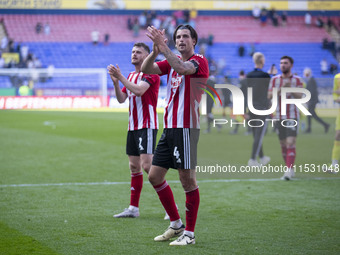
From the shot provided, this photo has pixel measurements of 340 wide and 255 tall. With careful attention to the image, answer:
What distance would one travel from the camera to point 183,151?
504cm

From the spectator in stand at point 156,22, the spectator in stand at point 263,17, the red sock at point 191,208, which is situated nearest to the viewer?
the red sock at point 191,208

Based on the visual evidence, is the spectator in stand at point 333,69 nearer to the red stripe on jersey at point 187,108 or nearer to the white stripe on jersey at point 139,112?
the white stripe on jersey at point 139,112

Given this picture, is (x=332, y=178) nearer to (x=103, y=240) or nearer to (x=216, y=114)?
(x=216, y=114)

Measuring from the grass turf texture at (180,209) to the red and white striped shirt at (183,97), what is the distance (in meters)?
0.43

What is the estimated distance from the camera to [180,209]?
22.1ft

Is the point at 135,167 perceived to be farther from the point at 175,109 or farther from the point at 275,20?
the point at 275,20

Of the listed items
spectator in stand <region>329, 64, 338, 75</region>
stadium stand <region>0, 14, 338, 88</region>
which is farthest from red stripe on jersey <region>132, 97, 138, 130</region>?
spectator in stand <region>329, 64, 338, 75</region>

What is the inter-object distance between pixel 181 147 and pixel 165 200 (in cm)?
67

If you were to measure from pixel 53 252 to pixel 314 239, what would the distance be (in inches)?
94.7

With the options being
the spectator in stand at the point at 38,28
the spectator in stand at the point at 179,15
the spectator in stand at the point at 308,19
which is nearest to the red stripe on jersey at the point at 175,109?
the spectator in stand at the point at 38,28

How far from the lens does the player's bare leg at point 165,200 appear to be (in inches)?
207

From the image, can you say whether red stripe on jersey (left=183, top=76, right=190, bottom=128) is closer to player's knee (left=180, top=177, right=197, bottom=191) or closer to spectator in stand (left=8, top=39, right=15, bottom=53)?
player's knee (left=180, top=177, right=197, bottom=191)

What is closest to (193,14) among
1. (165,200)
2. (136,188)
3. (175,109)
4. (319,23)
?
(319,23)

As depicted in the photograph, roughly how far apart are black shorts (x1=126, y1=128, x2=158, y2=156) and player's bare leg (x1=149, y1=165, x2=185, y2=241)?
36.3 inches
